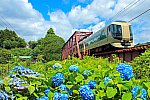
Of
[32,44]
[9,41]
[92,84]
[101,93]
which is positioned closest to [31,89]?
[92,84]

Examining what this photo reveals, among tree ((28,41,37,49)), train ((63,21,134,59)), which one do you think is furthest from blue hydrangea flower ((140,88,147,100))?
tree ((28,41,37,49))

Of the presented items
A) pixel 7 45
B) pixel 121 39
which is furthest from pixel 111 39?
pixel 7 45

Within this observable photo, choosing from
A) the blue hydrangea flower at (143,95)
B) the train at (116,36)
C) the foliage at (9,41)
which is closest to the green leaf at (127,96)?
the blue hydrangea flower at (143,95)

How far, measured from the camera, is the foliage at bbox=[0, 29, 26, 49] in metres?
65.2

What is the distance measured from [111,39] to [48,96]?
13881 millimetres

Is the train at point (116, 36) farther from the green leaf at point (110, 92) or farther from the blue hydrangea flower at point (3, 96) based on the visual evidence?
the green leaf at point (110, 92)

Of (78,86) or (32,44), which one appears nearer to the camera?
(78,86)

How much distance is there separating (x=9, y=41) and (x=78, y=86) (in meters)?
66.0

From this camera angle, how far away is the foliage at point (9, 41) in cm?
6525

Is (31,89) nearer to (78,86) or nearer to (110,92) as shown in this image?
(78,86)

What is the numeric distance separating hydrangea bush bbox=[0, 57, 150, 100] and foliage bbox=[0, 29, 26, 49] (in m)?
64.4

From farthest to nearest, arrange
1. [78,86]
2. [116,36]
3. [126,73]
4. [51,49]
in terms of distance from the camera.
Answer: [51,49], [116,36], [78,86], [126,73]

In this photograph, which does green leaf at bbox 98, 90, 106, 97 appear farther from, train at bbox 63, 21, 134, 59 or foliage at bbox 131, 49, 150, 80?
train at bbox 63, 21, 134, 59

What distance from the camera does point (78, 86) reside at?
2047 millimetres
